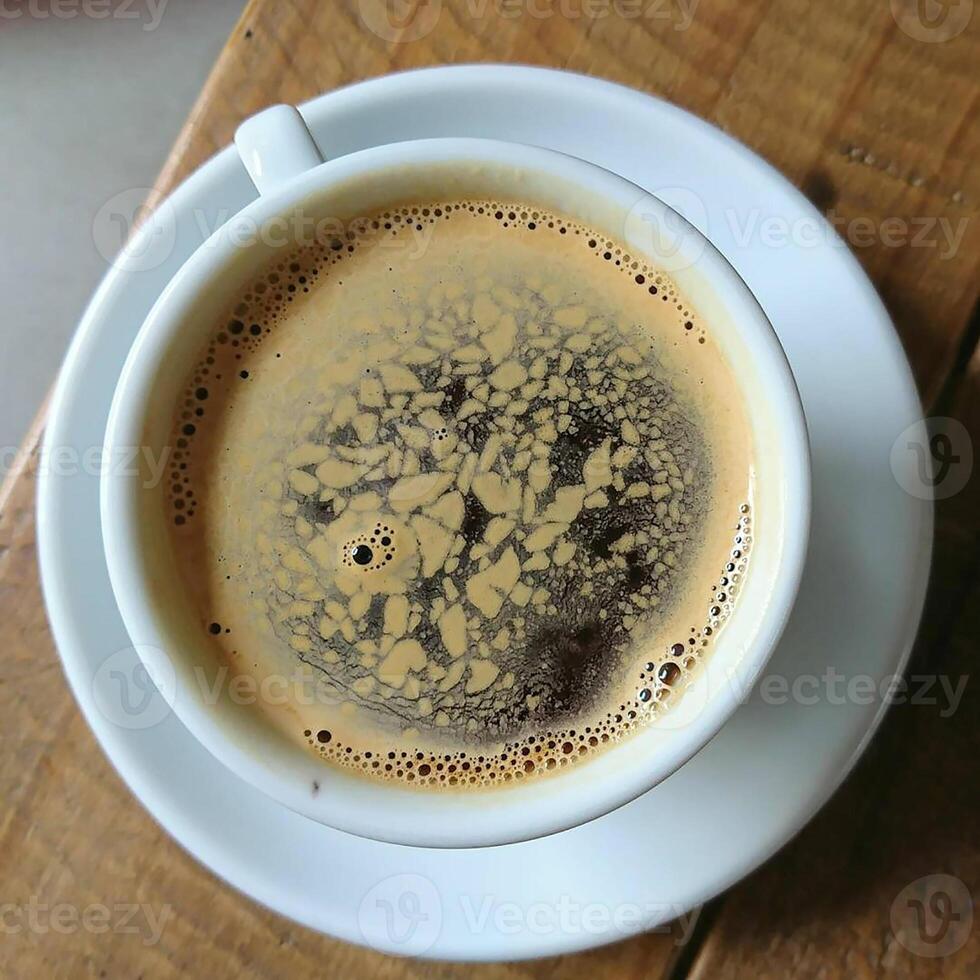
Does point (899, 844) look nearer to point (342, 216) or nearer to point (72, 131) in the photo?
point (342, 216)

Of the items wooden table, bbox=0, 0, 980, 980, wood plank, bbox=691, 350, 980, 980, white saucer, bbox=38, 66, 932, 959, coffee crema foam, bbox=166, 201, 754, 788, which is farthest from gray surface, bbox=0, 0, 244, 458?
wood plank, bbox=691, 350, 980, 980

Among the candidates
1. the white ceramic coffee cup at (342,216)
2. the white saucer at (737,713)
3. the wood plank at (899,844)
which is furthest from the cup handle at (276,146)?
the wood plank at (899,844)

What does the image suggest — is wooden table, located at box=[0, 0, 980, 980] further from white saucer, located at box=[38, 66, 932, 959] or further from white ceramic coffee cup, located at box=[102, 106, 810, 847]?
white ceramic coffee cup, located at box=[102, 106, 810, 847]

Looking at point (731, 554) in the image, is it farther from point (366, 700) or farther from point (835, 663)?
point (366, 700)

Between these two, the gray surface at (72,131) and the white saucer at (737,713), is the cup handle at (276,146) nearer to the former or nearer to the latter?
the white saucer at (737,713)

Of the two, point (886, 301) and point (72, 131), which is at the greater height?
point (886, 301)

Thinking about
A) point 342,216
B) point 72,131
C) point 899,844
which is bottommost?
point 72,131

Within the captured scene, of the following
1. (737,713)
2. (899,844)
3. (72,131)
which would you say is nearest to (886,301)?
(737,713)
